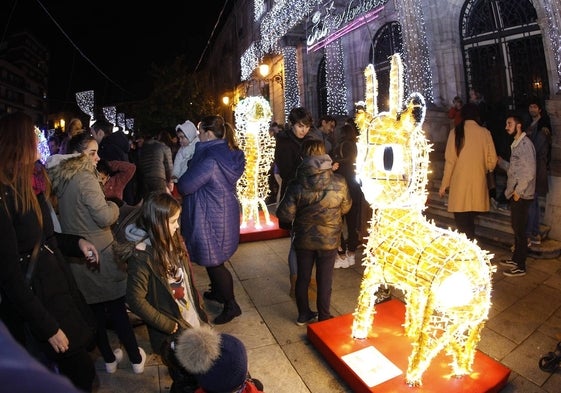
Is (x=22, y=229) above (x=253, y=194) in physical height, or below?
below

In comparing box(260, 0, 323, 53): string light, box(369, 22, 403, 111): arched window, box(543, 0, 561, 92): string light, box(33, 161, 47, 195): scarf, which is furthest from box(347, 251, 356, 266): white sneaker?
box(260, 0, 323, 53): string light

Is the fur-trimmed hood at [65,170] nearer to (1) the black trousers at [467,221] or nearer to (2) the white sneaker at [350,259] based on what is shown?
(2) the white sneaker at [350,259]

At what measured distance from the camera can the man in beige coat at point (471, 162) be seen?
4.95 metres

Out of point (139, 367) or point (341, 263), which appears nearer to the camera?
point (139, 367)

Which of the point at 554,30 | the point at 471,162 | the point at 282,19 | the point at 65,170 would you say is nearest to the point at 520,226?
the point at 471,162

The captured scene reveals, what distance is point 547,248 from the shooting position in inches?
213

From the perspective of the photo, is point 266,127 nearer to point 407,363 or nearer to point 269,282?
point 269,282

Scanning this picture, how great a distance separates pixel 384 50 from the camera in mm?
11242

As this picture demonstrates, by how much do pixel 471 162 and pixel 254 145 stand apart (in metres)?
3.28

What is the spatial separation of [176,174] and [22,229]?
359cm

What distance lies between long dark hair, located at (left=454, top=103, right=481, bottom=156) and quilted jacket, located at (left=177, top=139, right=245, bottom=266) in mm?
3052

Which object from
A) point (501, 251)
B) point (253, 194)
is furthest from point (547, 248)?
point (253, 194)

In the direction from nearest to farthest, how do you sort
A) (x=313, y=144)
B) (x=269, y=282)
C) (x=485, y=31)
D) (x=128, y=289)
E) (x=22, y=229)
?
1. (x=22, y=229)
2. (x=128, y=289)
3. (x=313, y=144)
4. (x=269, y=282)
5. (x=485, y=31)

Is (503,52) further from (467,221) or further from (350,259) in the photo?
(350,259)
